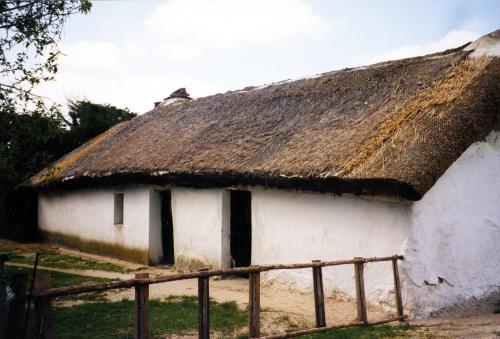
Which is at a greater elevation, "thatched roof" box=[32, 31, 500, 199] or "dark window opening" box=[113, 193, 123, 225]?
"thatched roof" box=[32, 31, 500, 199]

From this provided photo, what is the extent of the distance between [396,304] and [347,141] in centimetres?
272

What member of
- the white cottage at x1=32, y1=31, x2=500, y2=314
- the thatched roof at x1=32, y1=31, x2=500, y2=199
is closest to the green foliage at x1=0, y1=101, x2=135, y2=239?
the white cottage at x1=32, y1=31, x2=500, y2=314

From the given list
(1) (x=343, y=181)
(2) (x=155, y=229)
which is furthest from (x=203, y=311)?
(2) (x=155, y=229)

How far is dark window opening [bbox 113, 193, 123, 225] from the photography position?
1231cm

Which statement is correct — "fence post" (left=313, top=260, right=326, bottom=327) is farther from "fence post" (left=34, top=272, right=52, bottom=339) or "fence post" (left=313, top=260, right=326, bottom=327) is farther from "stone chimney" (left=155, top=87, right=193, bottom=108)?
"stone chimney" (left=155, top=87, right=193, bottom=108)

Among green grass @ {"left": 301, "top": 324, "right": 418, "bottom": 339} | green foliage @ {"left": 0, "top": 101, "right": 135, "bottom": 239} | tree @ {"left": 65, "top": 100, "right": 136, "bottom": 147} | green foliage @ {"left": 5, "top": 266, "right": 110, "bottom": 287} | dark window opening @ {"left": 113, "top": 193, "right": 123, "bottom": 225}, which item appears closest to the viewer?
green grass @ {"left": 301, "top": 324, "right": 418, "bottom": 339}

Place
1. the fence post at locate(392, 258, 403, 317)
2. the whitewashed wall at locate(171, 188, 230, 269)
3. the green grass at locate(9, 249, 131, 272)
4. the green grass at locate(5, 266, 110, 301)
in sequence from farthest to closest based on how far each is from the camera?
the green grass at locate(9, 249, 131, 272) → the whitewashed wall at locate(171, 188, 230, 269) → the green grass at locate(5, 266, 110, 301) → the fence post at locate(392, 258, 403, 317)

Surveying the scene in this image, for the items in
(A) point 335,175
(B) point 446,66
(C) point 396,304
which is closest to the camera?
(C) point 396,304

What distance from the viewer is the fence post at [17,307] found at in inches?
142

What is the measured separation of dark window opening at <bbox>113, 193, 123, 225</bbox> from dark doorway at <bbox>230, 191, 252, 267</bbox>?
14.3 feet

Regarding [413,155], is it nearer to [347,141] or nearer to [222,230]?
[347,141]

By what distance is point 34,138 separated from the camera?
227 inches

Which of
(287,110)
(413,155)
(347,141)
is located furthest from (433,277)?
(287,110)

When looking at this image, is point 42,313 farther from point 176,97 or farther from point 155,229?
point 176,97
